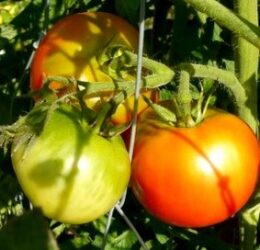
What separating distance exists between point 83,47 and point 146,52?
0.47 feet

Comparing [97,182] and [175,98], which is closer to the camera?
[97,182]

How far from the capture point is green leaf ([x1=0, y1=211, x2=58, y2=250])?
105 centimetres

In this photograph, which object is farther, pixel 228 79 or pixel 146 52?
Answer: pixel 146 52

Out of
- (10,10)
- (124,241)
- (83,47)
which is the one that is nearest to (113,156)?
(83,47)

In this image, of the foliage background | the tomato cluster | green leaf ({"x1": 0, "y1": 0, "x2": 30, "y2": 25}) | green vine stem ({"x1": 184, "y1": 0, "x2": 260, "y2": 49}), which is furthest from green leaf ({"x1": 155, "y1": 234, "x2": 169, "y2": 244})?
green leaf ({"x1": 0, "y1": 0, "x2": 30, "y2": 25})

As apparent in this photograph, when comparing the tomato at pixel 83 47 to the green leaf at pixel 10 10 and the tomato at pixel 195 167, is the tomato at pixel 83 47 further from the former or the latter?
the green leaf at pixel 10 10

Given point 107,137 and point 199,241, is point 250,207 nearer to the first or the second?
point 199,241

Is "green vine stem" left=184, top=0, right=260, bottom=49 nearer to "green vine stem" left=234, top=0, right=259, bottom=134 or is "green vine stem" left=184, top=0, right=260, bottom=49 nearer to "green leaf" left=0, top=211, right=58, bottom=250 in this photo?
"green vine stem" left=234, top=0, right=259, bottom=134

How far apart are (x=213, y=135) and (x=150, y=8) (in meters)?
0.63

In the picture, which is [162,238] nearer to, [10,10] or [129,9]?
[129,9]

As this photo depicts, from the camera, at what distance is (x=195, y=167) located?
1181 mm

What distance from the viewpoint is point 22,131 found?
3.62ft

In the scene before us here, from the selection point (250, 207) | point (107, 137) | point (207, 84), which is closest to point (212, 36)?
point (207, 84)

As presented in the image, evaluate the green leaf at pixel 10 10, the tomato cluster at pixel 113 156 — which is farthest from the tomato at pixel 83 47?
the green leaf at pixel 10 10
